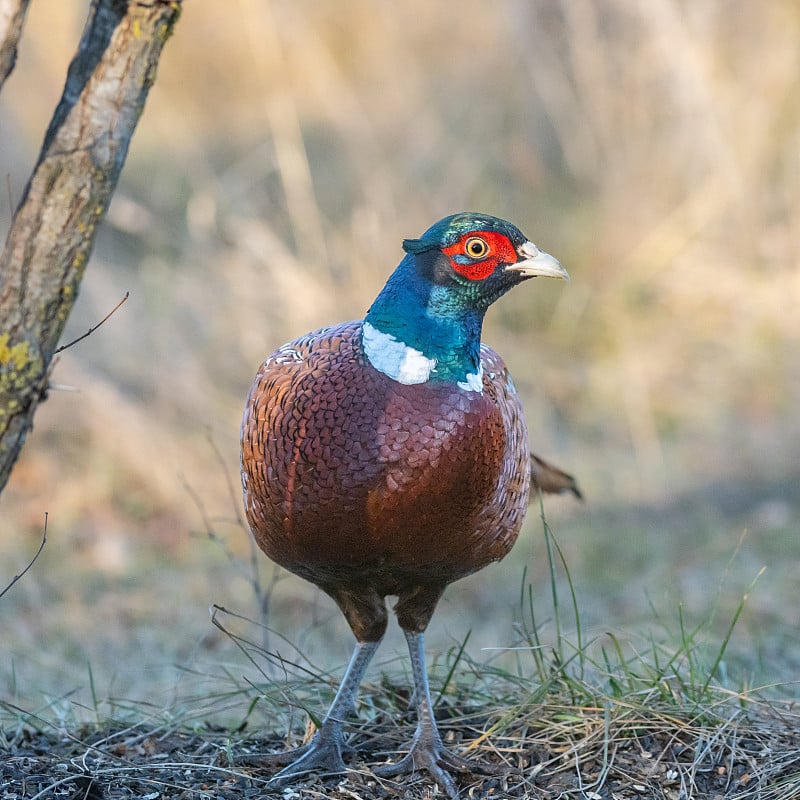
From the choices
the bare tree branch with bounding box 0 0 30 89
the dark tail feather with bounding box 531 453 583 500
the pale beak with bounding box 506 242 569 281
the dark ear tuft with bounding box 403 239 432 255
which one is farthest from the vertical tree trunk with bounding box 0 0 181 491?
the dark tail feather with bounding box 531 453 583 500

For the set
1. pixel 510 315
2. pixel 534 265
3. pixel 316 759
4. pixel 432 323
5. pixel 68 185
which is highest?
pixel 510 315

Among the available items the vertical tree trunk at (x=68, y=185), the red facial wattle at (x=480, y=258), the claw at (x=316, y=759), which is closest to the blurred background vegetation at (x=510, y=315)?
the claw at (x=316, y=759)

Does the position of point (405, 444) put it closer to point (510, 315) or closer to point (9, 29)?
point (9, 29)

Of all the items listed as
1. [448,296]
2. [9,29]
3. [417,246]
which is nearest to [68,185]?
[9,29]

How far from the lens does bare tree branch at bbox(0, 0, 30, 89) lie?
107 inches

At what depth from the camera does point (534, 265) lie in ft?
8.71

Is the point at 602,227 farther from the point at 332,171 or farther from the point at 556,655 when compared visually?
the point at 556,655

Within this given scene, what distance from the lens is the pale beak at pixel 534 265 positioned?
2.64 metres

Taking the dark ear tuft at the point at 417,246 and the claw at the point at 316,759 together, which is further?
the claw at the point at 316,759

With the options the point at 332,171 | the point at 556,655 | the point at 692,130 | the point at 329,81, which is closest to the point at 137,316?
the point at 329,81

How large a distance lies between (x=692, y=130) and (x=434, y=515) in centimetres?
542

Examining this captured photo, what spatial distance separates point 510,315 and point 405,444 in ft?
16.0

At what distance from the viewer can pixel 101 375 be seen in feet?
20.2

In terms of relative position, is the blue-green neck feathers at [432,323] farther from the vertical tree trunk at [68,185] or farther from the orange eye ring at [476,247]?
the vertical tree trunk at [68,185]
